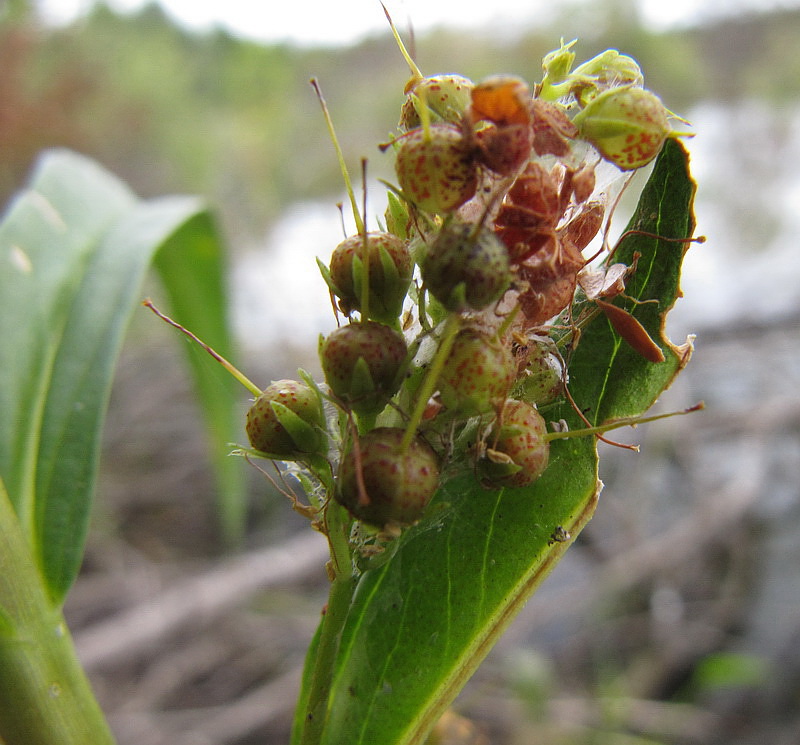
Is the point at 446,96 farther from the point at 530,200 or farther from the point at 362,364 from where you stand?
the point at 362,364

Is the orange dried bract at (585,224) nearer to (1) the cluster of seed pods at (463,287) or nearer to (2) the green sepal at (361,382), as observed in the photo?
(1) the cluster of seed pods at (463,287)

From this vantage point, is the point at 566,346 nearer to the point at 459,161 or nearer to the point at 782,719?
the point at 459,161

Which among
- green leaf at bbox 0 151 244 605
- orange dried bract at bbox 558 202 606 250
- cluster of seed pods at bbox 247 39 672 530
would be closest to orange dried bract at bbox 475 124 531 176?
cluster of seed pods at bbox 247 39 672 530

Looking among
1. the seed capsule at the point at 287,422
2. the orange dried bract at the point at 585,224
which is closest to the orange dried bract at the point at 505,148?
the orange dried bract at the point at 585,224

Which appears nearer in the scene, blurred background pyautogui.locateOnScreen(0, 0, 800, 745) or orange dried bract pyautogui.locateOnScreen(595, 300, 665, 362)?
orange dried bract pyautogui.locateOnScreen(595, 300, 665, 362)

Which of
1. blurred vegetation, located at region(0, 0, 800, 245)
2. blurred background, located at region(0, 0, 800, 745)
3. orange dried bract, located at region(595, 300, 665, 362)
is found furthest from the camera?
blurred vegetation, located at region(0, 0, 800, 245)

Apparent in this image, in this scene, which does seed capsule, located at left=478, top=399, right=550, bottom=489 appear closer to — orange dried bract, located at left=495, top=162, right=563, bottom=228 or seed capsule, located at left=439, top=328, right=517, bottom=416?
seed capsule, located at left=439, top=328, right=517, bottom=416
